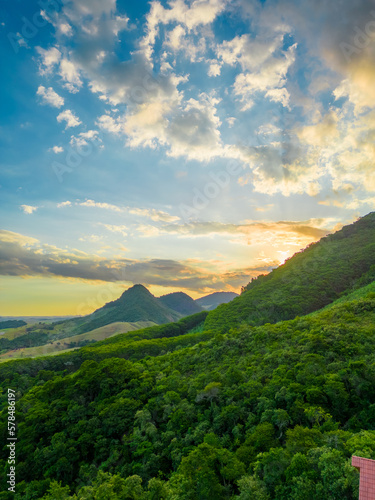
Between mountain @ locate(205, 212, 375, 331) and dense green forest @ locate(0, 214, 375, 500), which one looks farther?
mountain @ locate(205, 212, 375, 331)

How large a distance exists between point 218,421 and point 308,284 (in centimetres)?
7961

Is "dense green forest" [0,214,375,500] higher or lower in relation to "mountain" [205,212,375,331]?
lower

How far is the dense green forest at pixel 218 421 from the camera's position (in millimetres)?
18062

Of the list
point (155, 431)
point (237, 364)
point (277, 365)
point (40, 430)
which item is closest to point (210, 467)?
point (155, 431)

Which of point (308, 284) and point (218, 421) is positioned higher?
point (308, 284)

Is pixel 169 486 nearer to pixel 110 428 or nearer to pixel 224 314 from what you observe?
pixel 110 428

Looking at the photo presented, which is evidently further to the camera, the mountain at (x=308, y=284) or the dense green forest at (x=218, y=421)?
the mountain at (x=308, y=284)

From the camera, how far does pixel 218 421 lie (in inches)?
1128

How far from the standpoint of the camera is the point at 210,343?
5344 cm

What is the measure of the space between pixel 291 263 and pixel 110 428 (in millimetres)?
119160

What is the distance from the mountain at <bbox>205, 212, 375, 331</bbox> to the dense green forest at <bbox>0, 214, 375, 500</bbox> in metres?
34.4

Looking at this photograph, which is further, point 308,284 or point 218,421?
point 308,284

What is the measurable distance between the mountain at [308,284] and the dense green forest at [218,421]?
34429 mm

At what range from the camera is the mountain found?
82500 mm
